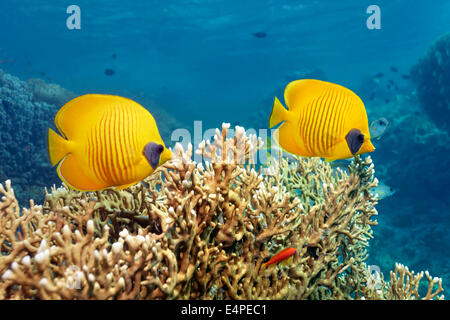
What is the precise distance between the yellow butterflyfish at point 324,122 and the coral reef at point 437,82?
60.4 ft

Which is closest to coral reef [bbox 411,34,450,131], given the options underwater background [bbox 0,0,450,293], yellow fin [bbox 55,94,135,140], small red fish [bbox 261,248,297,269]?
underwater background [bbox 0,0,450,293]

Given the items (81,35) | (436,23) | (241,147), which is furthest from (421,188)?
(81,35)

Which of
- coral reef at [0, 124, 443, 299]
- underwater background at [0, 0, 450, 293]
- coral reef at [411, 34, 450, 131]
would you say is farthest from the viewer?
coral reef at [411, 34, 450, 131]

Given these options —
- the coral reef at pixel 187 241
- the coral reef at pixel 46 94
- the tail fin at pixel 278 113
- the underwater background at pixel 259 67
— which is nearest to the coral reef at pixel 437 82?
the underwater background at pixel 259 67

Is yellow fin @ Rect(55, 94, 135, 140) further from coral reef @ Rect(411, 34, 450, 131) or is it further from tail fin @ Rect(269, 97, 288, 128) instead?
coral reef @ Rect(411, 34, 450, 131)

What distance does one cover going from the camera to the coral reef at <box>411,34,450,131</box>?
16.5 metres

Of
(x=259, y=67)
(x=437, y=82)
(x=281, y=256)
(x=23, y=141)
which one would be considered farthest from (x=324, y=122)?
(x=259, y=67)

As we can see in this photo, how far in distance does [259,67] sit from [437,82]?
196 feet

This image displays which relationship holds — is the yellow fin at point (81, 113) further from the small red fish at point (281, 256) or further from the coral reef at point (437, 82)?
the coral reef at point (437, 82)

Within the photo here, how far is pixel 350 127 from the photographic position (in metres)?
1.83

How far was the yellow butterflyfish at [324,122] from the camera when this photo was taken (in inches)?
71.6

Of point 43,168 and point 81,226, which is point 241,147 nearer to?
point 81,226

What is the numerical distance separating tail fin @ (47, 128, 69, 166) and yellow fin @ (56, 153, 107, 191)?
0.04 m

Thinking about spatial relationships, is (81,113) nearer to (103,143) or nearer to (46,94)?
(103,143)
